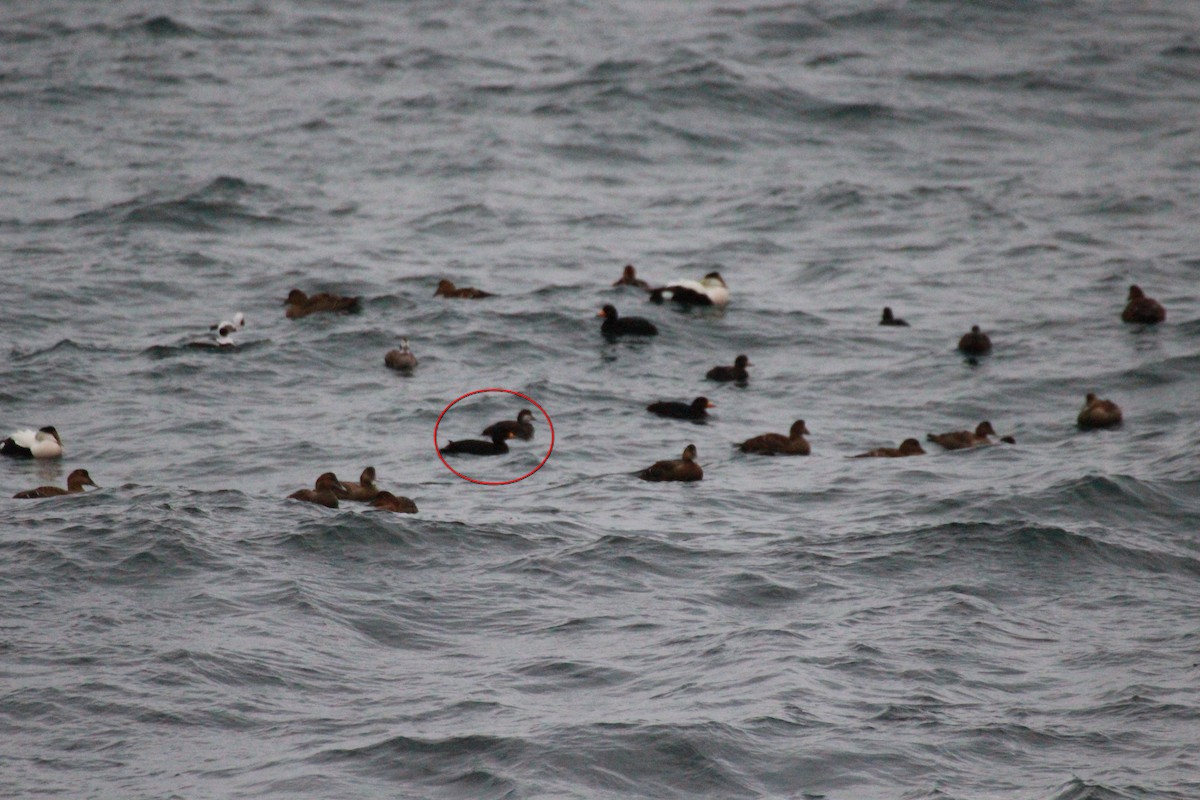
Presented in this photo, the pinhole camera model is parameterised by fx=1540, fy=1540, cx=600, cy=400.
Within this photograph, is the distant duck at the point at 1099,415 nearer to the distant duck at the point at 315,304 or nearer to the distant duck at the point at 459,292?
the distant duck at the point at 459,292

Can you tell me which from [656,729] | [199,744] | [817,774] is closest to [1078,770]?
[817,774]

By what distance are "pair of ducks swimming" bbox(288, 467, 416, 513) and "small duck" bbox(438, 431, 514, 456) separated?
1.86 m

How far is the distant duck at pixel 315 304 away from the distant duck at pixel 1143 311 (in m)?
10.3

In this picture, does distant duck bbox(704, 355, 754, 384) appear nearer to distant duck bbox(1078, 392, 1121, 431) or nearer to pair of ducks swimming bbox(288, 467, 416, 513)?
distant duck bbox(1078, 392, 1121, 431)

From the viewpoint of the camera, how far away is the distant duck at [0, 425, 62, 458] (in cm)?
1475

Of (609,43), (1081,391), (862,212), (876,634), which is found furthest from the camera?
(609,43)

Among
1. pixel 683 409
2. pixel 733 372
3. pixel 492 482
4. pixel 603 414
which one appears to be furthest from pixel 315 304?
pixel 492 482

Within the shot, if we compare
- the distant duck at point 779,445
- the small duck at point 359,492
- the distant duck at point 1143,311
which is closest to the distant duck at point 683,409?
the distant duck at point 779,445

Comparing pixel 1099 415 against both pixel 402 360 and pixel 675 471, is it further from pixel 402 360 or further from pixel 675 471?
pixel 402 360

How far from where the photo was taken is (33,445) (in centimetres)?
1477

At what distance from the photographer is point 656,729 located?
30.0 feet

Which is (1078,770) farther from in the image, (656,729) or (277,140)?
(277,140)

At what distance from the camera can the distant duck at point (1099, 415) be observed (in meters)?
16.8

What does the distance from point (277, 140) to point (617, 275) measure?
10.4 metres
